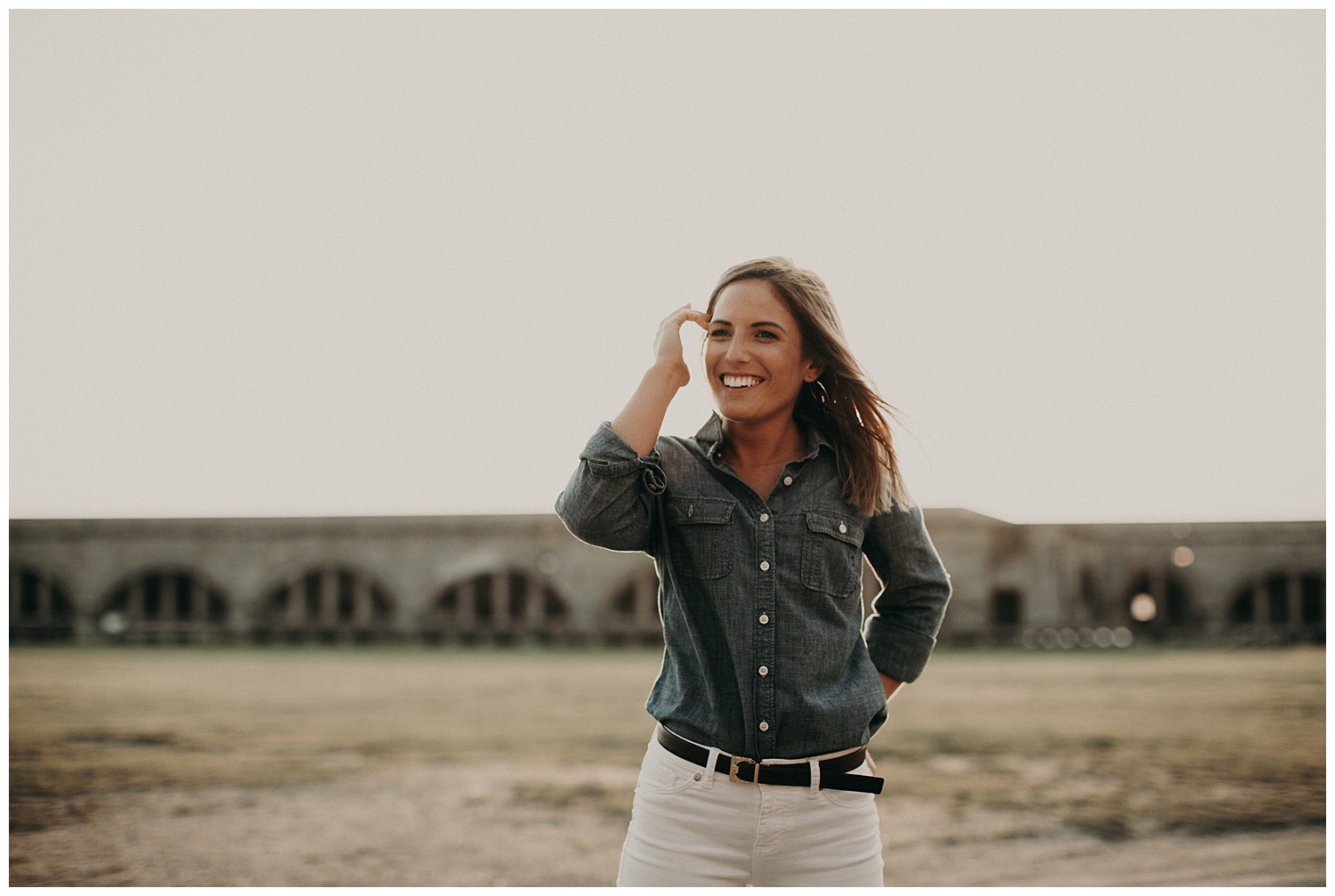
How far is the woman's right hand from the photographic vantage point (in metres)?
2.10

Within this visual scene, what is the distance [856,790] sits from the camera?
2016 millimetres

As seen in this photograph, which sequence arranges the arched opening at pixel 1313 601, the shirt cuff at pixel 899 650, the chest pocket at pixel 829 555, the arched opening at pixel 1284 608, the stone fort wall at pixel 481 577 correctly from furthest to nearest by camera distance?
the arched opening at pixel 1313 601 → the arched opening at pixel 1284 608 → the stone fort wall at pixel 481 577 → the shirt cuff at pixel 899 650 → the chest pocket at pixel 829 555

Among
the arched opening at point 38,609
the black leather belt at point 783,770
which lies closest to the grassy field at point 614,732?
the black leather belt at point 783,770

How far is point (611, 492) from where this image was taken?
2.02m

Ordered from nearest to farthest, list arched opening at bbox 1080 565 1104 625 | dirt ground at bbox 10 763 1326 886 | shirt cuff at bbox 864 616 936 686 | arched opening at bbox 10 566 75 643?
shirt cuff at bbox 864 616 936 686
dirt ground at bbox 10 763 1326 886
arched opening at bbox 10 566 75 643
arched opening at bbox 1080 565 1104 625

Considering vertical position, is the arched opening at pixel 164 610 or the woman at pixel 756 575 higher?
the woman at pixel 756 575

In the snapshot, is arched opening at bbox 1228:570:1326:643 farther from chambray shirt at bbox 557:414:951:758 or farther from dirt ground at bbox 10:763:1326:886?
chambray shirt at bbox 557:414:951:758

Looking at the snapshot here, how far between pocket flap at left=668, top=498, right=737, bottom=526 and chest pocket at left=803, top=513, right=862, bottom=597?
0.52 ft

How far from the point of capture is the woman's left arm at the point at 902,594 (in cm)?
228

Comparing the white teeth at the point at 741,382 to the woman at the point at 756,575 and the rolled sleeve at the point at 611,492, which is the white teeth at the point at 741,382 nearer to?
the woman at the point at 756,575

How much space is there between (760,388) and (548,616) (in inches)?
1241

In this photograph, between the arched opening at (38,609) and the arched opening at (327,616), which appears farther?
the arched opening at (327,616)

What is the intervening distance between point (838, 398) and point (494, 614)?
30.5 m

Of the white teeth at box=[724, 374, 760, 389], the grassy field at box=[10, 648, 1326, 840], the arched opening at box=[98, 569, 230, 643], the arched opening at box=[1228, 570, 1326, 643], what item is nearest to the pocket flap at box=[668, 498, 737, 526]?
the white teeth at box=[724, 374, 760, 389]
